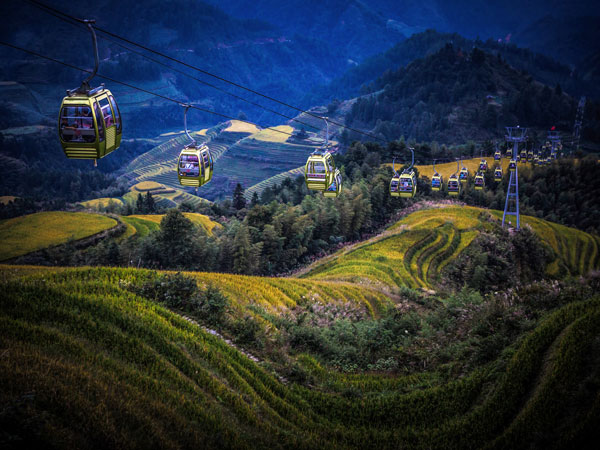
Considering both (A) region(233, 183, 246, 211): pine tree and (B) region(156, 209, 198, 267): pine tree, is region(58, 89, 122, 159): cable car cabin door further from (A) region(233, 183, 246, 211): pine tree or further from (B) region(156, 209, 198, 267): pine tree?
(A) region(233, 183, 246, 211): pine tree

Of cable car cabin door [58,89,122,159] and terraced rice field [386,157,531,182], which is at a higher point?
terraced rice field [386,157,531,182]

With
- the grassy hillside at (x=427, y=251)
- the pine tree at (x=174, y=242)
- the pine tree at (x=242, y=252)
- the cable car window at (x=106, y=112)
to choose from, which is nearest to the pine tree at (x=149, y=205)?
the pine tree at (x=174, y=242)

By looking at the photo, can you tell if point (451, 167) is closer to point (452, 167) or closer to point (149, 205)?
point (452, 167)

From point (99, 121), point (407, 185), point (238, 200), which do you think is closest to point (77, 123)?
point (99, 121)

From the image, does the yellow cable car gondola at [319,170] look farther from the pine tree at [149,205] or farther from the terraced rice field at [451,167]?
the pine tree at [149,205]

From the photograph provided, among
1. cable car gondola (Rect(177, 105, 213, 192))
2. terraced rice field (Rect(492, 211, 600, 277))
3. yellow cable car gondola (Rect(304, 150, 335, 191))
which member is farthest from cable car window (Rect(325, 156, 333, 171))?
terraced rice field (Rect(492, 211, 600, 277))
